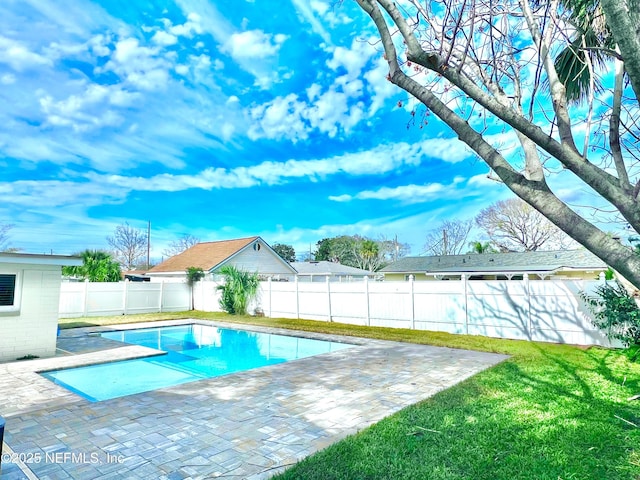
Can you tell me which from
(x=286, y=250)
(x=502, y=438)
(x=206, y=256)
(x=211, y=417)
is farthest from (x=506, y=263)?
(x=286, y=250)

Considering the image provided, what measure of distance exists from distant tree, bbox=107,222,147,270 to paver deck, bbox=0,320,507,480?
118ft

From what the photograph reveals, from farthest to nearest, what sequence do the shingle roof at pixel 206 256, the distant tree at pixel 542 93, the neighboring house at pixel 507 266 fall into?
1. the shingle roof at pixel 206 256
2. the neighboring house at pixel 507 266
3. the distant tree at pixel 542 93

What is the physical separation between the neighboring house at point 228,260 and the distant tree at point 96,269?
3.73m

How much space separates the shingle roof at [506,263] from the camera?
1945 centimetres

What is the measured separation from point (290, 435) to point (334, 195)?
35598 millimetres

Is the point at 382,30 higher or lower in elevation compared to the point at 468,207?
lower

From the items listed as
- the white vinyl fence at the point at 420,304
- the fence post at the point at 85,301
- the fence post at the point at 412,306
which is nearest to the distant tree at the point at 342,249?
the white vinyl fence at the point at 420,304

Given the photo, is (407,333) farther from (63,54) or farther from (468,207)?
(468,207)

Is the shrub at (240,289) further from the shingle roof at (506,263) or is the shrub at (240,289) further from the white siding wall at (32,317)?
the shingle roof at (506,263)

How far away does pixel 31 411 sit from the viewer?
194 inches

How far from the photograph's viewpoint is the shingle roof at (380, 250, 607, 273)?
1945 cm

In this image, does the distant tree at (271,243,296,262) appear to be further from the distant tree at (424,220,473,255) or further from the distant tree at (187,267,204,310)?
the distant tree at (187,267,204,310)

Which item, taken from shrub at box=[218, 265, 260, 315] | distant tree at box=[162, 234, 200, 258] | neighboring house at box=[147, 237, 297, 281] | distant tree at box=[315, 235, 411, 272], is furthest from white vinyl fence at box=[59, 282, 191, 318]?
distant tree at box=[315, 235, 411, 272]

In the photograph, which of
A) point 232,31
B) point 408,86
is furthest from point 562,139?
point 232,31
